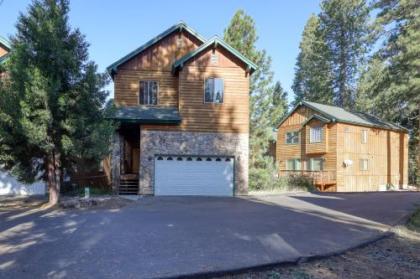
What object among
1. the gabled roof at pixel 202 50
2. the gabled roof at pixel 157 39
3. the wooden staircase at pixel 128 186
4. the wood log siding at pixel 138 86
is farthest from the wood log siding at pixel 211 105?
the wooden staircase at pixel 128 186

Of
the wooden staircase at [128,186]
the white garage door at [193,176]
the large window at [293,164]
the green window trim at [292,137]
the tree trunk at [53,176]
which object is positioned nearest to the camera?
the tree trunk at [53,176]

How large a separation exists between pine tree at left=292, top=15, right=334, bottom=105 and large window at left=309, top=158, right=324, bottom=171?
13975mm

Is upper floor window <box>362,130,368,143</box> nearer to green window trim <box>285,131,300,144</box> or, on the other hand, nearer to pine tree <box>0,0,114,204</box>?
green window trim <box>285,131,300,144</box>

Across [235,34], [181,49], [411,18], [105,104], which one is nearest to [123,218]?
[105,104]

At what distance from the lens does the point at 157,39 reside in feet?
65.6

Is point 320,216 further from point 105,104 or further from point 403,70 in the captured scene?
point 403,70

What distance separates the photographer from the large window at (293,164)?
3181 cm

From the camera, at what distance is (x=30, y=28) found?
1351 cm

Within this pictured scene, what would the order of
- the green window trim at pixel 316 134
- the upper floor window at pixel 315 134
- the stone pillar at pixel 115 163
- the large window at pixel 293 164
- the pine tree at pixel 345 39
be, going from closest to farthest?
the stone pillar at pixel 115 163
the green window trim at pixel 316 134
the upper floor window at pixel 315 134
the large window at pixel 293 164
the pine tree at pixel 345 39

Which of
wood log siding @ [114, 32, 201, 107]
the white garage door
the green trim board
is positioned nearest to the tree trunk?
the white garage door

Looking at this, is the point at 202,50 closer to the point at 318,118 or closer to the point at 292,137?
the point at 318,118

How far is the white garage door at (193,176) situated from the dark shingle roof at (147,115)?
1.85 meters

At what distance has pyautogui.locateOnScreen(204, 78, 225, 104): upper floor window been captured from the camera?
62.7 ft

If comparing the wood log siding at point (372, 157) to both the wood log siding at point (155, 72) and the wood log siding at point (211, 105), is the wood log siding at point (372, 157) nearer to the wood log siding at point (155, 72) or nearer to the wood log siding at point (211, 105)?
the wood log siding at point (211, 105)
